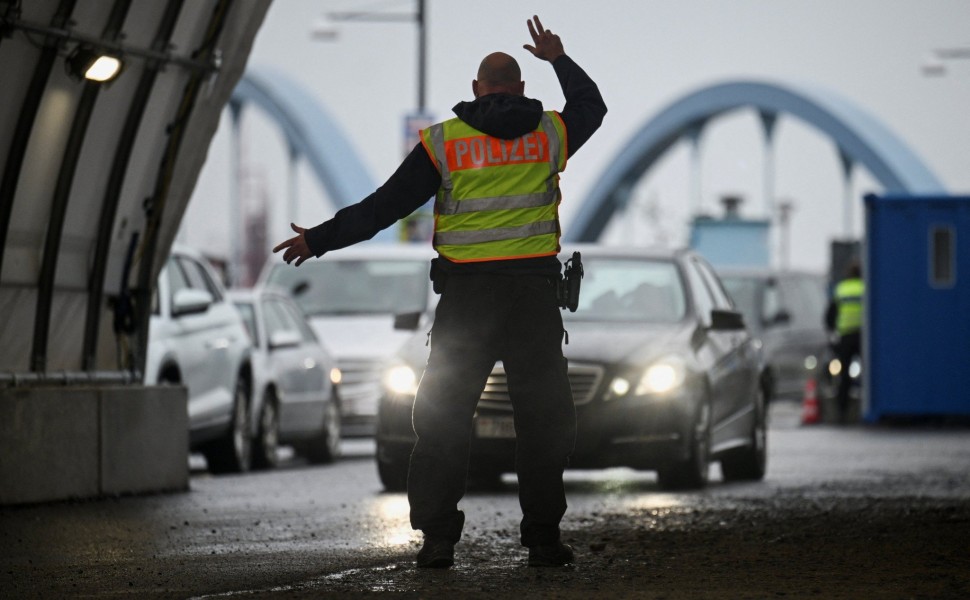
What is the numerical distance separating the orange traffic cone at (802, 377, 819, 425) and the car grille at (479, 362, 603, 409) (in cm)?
1445

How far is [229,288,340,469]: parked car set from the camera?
691 inches

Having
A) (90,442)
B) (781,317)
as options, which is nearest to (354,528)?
(90,442)

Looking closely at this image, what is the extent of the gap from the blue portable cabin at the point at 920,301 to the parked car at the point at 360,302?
5.93m

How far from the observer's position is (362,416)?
2005 centimetres

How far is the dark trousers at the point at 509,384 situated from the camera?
8062mm

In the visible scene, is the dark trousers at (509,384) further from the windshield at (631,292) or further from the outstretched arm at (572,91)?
the windshield at (631,292)

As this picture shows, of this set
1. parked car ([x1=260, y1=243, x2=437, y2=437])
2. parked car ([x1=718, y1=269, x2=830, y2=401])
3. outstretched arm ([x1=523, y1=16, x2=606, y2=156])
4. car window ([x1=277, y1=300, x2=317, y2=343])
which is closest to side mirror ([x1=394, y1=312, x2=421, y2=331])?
car window ([x1=277, y1=300, x2=317, y2=343])

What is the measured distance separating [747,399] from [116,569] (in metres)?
7.61

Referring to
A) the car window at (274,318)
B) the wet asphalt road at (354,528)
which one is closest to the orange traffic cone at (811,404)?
the wet asphalt road at (354,528)

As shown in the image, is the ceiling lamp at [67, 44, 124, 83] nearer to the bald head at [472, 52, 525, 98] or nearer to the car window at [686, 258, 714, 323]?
the bald head at [472, 52, 525, 98]

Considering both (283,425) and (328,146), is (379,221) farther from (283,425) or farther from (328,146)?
(328,146)

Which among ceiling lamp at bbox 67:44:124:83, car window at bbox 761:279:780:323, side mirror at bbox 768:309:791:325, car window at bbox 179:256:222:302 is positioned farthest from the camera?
car window at bbox 761:279:780:323

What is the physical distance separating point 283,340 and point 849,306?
34.8ft

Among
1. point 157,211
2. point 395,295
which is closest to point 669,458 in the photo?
point 157,211
